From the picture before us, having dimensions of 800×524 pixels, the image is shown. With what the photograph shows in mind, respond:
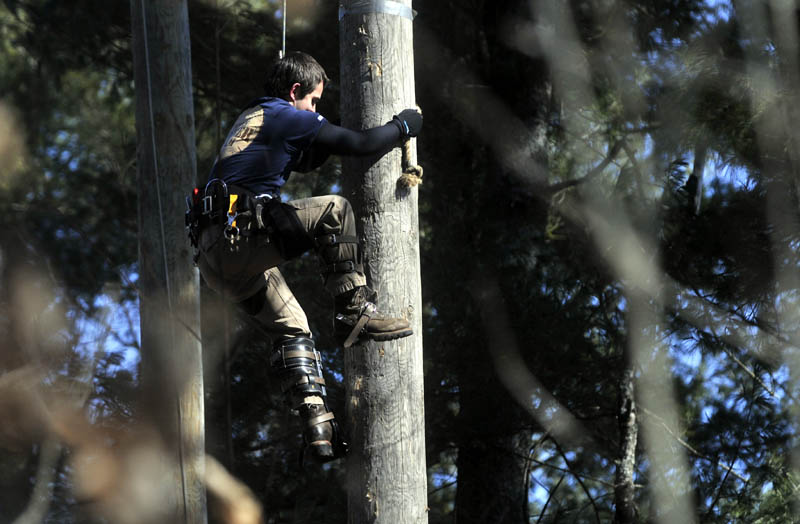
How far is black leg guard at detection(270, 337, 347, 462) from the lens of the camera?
3.76 m

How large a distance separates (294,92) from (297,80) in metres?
0.05

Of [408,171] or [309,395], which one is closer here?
[408,171]

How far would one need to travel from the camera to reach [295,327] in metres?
3.98

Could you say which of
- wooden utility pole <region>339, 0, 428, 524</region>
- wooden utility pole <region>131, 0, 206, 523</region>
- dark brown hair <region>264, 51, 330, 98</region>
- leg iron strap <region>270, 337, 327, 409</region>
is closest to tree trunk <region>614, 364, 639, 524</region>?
wooden utility pole <region>131, 0, 206, 523</region>

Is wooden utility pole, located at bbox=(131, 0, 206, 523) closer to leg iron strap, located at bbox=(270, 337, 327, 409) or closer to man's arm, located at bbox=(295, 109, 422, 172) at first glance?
leg iron strap, located at bbox=(270, 337, 327, 409)

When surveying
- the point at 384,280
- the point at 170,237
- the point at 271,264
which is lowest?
the point at 384,280

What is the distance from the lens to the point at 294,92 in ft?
13.1

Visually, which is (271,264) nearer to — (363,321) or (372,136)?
(363,321)

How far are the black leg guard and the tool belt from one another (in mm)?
409

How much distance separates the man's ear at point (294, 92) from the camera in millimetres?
3979

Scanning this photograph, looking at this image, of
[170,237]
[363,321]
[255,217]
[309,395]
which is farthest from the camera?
[170,237]

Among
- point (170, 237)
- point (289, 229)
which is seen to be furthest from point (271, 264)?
point (170, 237)

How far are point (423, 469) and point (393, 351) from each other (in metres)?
0.45

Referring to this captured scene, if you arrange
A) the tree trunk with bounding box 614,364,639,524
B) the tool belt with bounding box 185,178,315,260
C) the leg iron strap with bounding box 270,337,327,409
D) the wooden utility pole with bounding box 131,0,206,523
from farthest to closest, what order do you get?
the tree trunk with bounding box 614,364,639,524
the wooden utility pole with bounding box 131,0,206,523
the leg iron strap with bounding box 270,337,327,409
the tool belt with bounding box 185,178,315,260
